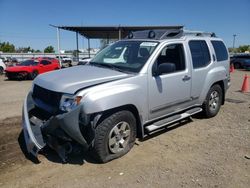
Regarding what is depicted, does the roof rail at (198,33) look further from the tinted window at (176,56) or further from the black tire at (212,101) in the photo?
the black tire at (212,101)

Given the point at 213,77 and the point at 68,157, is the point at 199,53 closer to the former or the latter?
the point at 213,77

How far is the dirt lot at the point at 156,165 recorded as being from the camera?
331cm

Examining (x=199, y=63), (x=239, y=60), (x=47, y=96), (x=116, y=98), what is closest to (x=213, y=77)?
(x=199, y=63)

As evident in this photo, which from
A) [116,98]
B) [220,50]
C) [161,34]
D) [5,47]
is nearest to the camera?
[116,98]

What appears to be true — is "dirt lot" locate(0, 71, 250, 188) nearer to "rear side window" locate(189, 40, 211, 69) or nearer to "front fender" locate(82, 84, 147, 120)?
"front fender" locate(82, 84, 147, 120)

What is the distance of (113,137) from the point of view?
3811 mm

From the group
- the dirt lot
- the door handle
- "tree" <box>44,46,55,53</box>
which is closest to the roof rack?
the door handle

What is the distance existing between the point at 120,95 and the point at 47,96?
1.12m

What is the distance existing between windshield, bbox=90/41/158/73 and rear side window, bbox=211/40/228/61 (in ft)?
7.48

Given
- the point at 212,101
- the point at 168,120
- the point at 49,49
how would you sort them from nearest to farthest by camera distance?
the point at 168,120 → the point at 212,101 → the point at 49,49

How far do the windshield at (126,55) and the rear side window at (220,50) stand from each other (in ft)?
7.48

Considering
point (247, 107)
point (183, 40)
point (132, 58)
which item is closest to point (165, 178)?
point (132, 58)

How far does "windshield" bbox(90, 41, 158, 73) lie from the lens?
430 centimetres

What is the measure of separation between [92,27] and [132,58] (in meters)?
20.8
